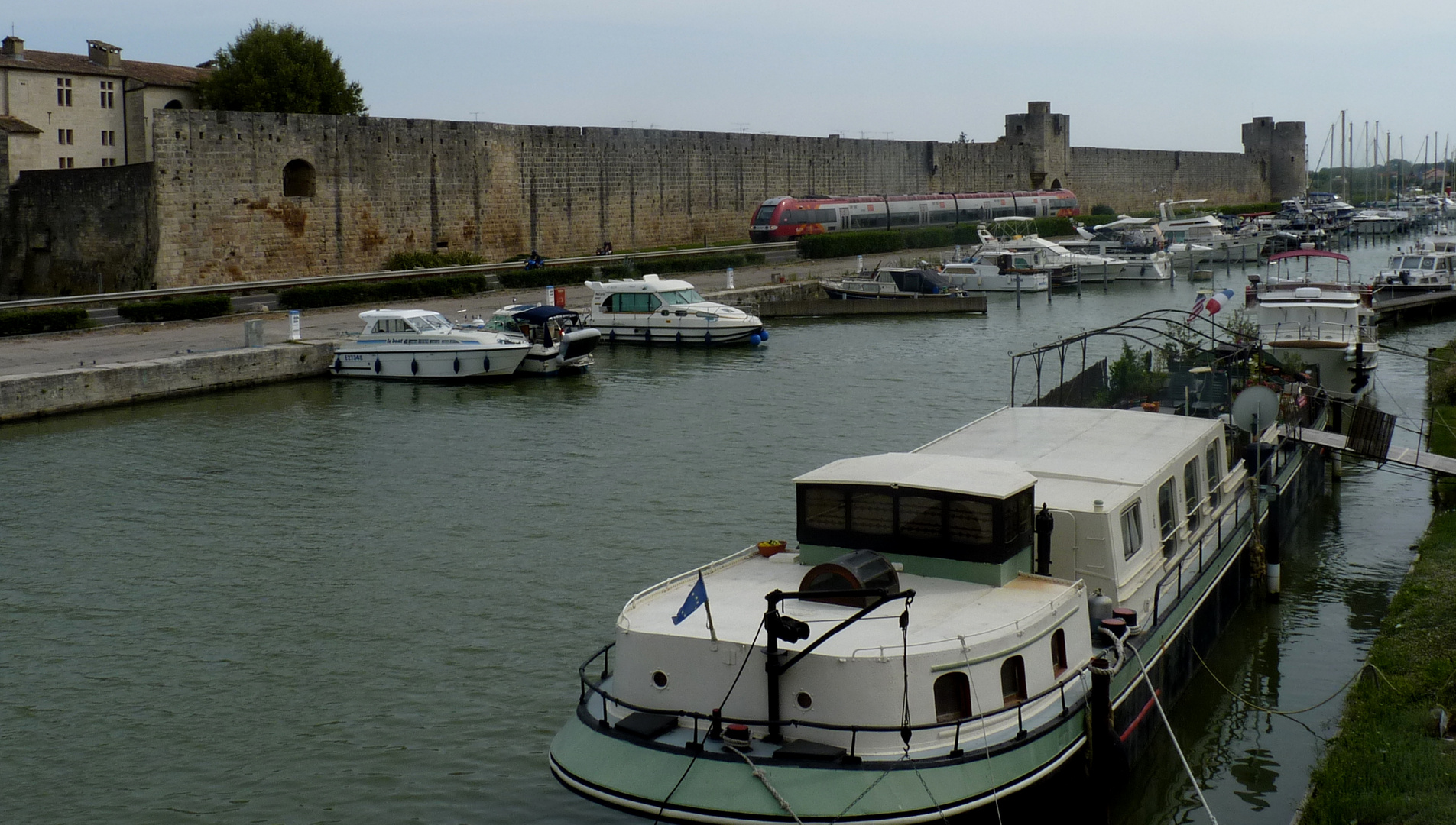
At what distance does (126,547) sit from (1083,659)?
8895 mm

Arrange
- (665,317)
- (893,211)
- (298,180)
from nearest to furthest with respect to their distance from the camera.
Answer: (665,317) → (298,180) → (893,211)

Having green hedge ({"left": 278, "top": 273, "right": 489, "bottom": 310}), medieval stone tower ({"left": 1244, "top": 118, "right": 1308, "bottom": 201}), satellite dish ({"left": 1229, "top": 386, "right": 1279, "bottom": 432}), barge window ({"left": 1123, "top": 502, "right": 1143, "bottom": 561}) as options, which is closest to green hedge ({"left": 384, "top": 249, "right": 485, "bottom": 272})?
green hedge ({"left": 278, "top": 273, "right": 489, "bottom": 310})

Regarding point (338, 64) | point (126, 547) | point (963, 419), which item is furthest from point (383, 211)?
point (126, 547)

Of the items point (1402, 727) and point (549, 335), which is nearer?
point (1402, 727)

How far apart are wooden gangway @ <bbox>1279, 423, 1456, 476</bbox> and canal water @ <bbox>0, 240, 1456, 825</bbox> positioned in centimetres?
72

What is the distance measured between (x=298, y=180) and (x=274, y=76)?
9.11m

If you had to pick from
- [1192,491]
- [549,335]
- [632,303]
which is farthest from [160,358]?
[1192,491]

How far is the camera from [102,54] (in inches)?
1700

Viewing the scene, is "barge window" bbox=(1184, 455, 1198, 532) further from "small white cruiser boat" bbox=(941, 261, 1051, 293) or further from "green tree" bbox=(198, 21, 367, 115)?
"green tree" bbox=(198, 21, 367, 115)

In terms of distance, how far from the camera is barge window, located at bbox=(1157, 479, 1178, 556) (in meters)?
9.33

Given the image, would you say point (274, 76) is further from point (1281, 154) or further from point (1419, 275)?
point (1281, 154)

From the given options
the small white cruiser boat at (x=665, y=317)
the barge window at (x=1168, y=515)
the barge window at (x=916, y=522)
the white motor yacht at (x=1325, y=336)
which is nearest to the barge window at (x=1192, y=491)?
the barge window at (x=1168, y=515)

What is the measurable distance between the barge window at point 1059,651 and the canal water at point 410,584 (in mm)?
1133

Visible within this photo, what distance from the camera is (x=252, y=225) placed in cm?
3092
